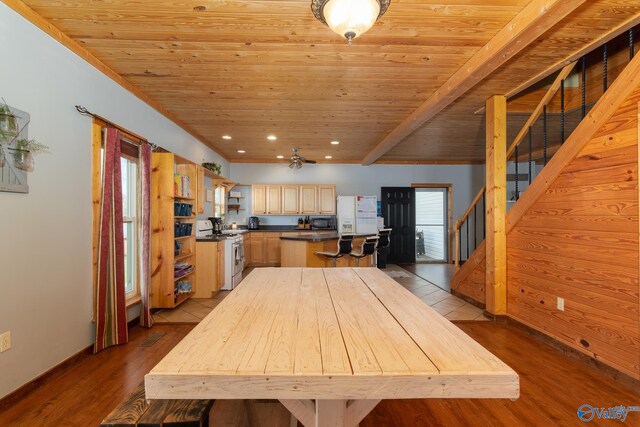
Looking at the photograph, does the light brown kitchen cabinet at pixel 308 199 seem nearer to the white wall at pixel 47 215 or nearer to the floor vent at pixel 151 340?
the floor vent at pixel 151 340

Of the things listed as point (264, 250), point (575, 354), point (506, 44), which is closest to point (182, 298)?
point (264, 250)

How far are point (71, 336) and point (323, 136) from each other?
13.7 feet

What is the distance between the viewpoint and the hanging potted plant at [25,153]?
1.97m

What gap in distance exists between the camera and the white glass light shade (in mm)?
1568

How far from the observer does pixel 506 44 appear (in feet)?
7.23

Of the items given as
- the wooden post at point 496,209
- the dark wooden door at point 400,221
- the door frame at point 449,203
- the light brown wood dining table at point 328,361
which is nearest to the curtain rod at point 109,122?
the light brown wood dining table at point 328,361

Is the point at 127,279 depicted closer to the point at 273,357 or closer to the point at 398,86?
the point at 273,357

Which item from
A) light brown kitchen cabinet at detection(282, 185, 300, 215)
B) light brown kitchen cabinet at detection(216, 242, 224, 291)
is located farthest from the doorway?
light brown kitchen cabinet at detection(216, 242, 224, 291)

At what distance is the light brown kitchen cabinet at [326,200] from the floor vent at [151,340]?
15.2ft

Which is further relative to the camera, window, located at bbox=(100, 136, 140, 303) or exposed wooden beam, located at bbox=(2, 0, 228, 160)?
window, located at bbox=(100, 136, 140, 303)

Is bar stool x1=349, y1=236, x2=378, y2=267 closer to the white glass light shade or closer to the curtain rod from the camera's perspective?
the curtain rod

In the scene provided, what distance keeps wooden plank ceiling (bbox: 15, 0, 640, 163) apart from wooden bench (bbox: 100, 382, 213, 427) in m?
2.33

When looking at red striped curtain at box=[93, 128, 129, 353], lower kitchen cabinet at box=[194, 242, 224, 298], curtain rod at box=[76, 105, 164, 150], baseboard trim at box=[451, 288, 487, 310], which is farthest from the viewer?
lower kitchen cabinet at box=[194, 242, 224, 298]

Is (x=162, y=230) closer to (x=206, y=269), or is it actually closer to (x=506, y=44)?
(x=206, y=269)
